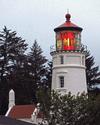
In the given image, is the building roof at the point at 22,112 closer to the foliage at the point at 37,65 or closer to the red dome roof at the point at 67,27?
the red dome roof at the point at 67,27

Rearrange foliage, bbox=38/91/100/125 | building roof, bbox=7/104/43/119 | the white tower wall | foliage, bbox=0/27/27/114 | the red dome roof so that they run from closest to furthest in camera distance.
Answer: foliage, bbox=38/91/100/125 < the red dome roof < the white tower wall < building roof, bbox=7/104/43/119 < foliage, bbox=0/27/27/114

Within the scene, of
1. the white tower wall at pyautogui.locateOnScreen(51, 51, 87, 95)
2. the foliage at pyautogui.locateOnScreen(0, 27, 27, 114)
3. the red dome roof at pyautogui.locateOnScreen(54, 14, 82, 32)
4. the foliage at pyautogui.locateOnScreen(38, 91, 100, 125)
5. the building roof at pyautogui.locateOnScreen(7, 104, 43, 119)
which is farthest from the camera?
the foliage at pyautogui.locateOnScreen(0, 27, 27, 114)

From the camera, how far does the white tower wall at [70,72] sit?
234ft

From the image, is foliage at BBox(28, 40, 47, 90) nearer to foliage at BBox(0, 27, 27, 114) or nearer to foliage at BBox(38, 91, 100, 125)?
foliage at BBox(0, 27, 27, 114)

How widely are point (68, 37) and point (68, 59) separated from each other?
218 cm

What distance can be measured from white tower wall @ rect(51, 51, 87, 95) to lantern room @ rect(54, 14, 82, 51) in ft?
1.79

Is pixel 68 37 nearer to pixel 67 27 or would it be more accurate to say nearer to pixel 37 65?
pixel 67 27

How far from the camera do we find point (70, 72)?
236 ft

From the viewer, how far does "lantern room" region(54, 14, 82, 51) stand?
71125 mm

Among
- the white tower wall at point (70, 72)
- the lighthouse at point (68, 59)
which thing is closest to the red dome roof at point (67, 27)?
the lighthouse at point (68, 59)

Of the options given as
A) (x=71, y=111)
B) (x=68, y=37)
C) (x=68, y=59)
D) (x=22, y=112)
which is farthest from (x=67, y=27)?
(x=71, y=111)

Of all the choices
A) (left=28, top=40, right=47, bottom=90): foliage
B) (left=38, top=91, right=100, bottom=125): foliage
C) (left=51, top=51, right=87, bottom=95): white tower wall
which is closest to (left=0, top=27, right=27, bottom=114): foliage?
(left=28, top=40, right=47, bottom=90): foliage

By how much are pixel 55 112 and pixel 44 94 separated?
2.17m

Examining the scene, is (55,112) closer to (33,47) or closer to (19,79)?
(19,79)
